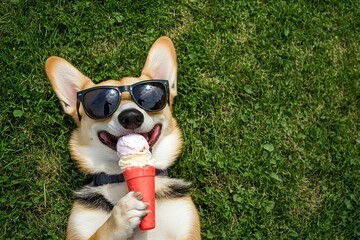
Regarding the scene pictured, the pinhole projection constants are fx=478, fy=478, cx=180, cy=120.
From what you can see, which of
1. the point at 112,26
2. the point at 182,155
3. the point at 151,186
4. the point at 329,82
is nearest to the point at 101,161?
the point at 151,186

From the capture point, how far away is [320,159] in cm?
552

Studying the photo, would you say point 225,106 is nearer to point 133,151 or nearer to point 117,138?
point 117,138

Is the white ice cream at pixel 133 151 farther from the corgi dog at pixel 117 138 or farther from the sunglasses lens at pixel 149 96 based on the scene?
the sunglasses lens at pixel 149 96

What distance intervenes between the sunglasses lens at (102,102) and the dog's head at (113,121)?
37mm

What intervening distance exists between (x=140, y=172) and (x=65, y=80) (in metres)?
1.35

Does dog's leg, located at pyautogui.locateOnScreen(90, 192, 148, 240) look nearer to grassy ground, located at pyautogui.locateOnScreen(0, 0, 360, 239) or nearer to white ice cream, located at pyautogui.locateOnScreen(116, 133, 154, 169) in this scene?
white ice cream, located at pyautogui.locateOnScreen(116, 133, 154, 169)

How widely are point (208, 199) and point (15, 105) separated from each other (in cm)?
241

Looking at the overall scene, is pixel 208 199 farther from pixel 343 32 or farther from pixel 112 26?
pixel 343 32

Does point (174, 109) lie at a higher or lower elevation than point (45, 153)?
higher

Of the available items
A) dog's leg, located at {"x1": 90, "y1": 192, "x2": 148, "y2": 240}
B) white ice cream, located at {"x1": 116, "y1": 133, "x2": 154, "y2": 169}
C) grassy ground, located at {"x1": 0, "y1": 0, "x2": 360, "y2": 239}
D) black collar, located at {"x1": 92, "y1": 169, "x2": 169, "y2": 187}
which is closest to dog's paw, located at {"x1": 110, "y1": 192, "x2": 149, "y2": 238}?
dog's leg, located at {"x1": 90, "y1": 192, "x2": 148, "y2": 240}

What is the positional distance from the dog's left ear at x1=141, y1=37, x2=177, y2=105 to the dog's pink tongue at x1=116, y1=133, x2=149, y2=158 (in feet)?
2.84

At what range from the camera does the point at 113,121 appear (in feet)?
13.6

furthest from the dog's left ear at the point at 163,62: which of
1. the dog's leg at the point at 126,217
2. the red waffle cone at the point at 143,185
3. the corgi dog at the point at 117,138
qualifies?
the dog's leg at the point at 126,217

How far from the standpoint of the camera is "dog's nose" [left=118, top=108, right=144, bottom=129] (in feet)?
13.3
